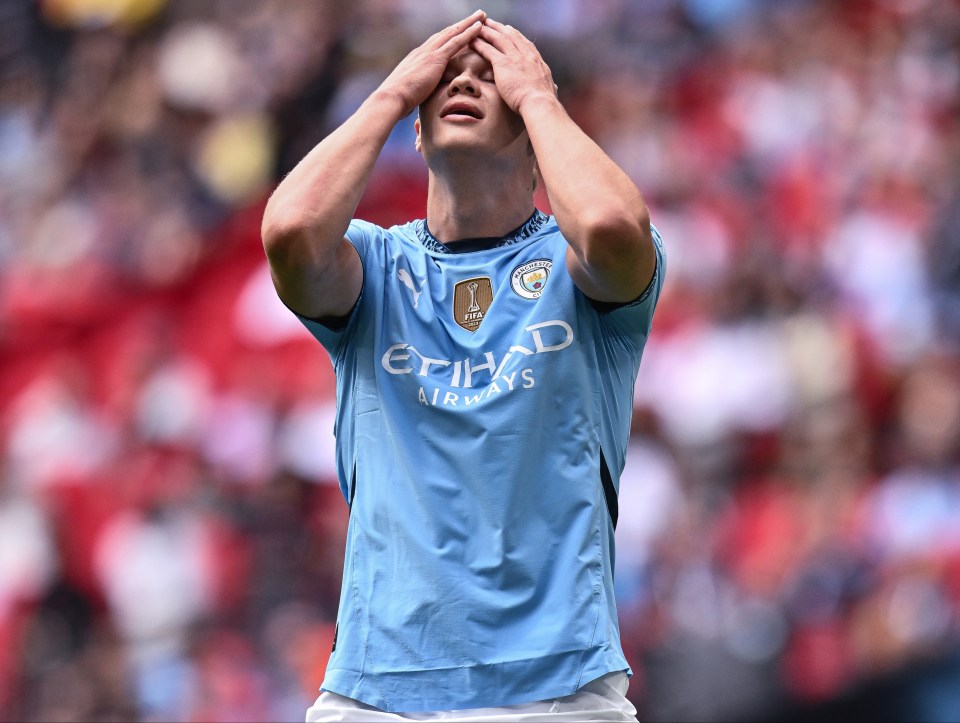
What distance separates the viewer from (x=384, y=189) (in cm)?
828

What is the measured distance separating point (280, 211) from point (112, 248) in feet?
21.7

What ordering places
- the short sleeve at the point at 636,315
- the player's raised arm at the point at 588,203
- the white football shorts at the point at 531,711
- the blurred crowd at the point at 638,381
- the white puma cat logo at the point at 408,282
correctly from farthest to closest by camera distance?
the blurred crowd at the point at 638,381, the white puma cat logo at the point at 408,282, the short sleeve at the point at 636,315, the player's raised arm at the point at 588,203, the white football shorts at the point at 531,711

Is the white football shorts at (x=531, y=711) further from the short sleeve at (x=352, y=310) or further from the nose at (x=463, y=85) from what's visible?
the nose at (x=463, y=85)

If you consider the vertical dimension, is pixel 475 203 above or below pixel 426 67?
below

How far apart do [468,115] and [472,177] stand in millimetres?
134

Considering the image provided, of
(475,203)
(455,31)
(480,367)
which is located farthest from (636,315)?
(455,31)

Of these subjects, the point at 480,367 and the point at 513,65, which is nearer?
the point at 480,367

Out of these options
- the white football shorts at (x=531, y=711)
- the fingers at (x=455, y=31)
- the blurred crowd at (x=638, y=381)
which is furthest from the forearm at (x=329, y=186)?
the blurred crowd at (x=638, y=381)

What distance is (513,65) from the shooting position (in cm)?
305

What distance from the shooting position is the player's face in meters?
2.99

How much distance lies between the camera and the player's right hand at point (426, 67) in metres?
3.03

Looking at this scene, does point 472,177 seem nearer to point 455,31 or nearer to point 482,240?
point 482,240

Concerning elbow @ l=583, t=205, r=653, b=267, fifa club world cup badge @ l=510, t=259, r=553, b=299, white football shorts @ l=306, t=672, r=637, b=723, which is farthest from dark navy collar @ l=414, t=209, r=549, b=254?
white football shorts @ l=306, t=672, r=637, b=723

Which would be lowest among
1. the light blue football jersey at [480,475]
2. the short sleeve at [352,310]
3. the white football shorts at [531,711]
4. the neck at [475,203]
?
the white football shorts at [531,711]
